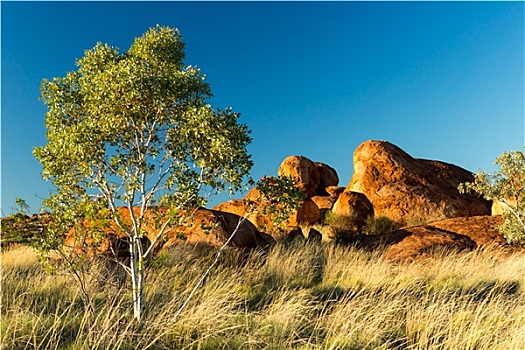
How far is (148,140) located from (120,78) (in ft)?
4.07

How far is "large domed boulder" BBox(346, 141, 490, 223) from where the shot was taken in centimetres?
2627

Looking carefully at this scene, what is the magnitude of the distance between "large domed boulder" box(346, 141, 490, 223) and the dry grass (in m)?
11.4

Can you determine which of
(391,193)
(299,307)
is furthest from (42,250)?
(391,193)

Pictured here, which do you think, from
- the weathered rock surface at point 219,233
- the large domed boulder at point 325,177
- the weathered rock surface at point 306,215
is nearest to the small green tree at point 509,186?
the weathered rock surface at point 219,233

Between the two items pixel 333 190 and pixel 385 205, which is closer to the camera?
pixel 385 205

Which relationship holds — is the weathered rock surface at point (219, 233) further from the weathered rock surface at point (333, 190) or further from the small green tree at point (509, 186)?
the weathered rock surface at point (333, 190)

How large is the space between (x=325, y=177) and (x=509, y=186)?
802 inches

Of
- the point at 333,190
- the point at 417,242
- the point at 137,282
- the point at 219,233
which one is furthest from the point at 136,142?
the point at 333,190

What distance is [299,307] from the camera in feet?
28.9

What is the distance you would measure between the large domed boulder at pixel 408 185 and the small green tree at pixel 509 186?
10070 mm

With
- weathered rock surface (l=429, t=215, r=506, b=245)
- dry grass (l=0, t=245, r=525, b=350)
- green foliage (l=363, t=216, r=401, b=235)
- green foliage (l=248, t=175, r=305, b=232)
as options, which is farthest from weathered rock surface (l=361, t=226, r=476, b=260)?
green foliage (l=248, t=175, r=305, b=232)

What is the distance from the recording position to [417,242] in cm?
1641

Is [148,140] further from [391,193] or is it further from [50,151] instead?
[391,193]

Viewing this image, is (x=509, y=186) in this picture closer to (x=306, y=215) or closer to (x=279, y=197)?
(x=279, y=197)
